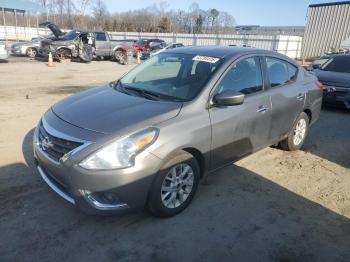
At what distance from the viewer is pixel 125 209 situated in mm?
3287

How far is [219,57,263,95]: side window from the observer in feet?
13.7

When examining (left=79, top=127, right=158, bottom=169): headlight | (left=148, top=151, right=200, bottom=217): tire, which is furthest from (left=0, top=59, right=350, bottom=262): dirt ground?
(left=79, top=127, right=158, bottom=169): headlight

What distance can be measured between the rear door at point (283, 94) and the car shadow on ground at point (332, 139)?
108cm

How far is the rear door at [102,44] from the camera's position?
21.8 m

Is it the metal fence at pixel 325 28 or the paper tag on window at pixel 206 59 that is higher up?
the metal fence at pixel 325 28

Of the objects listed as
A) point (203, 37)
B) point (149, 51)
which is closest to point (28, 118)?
point (149, 51)

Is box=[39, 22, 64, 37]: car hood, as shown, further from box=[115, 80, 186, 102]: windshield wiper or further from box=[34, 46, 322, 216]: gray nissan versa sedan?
box=[115, 80, 186, 102]: windshield wiper

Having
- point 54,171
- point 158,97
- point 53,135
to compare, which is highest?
point 158,97

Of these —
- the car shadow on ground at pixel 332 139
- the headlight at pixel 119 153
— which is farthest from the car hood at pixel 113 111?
the car shadow on ground at pixel 332 139

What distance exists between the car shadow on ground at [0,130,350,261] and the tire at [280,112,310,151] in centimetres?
154

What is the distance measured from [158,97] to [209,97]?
0.60 m

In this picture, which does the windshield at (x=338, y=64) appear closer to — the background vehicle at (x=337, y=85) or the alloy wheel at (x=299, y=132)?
the background vehicle at (x=337, y=85)

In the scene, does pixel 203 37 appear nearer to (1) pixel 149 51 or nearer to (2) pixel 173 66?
(1) pixel 149 51

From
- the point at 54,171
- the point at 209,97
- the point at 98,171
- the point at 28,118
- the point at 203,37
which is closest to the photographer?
the point at 98,171
